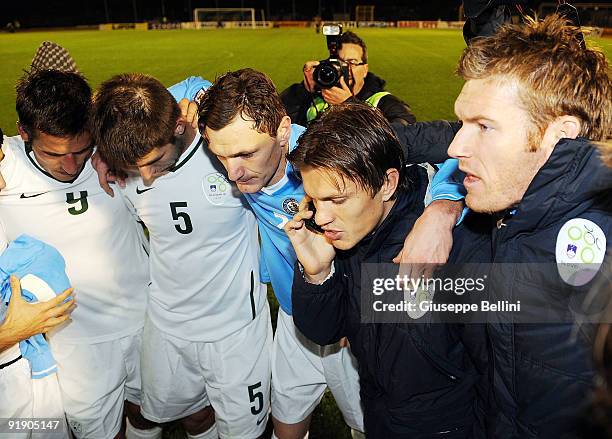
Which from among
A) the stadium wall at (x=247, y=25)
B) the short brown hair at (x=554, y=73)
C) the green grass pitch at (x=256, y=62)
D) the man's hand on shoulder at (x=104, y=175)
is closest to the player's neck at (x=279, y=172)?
the man's hand on shoulder at (x=104, y=175)

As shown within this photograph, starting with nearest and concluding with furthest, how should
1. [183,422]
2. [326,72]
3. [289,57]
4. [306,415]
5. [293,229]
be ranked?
[293,229]
[306,415]
[183,422]
[326,72]
[289,57]

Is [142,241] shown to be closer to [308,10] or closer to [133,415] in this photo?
[133,415]

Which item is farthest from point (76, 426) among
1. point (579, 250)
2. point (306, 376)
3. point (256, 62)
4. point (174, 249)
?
point (256, 62)

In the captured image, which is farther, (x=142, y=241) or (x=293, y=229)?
(x=142, y=241)

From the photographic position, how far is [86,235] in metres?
2.40

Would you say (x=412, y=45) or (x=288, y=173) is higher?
(x=288, y=173)

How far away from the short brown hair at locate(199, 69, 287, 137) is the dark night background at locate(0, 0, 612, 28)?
4156cm

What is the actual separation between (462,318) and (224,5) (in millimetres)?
47233

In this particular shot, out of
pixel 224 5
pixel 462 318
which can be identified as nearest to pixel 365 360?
pixel 462 318

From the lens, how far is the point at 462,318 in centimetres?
157

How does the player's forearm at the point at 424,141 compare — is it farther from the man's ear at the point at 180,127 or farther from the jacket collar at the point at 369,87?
the jacket collar at the point at 369,87

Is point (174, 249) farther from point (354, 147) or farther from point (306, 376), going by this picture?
point (354, 147)

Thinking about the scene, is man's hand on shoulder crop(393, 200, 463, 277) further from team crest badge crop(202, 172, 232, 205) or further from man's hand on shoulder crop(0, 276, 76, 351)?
man's hand on shoulder crop(0, 276, 76, 351)

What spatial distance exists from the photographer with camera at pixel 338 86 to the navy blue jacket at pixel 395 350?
4.72 feet
